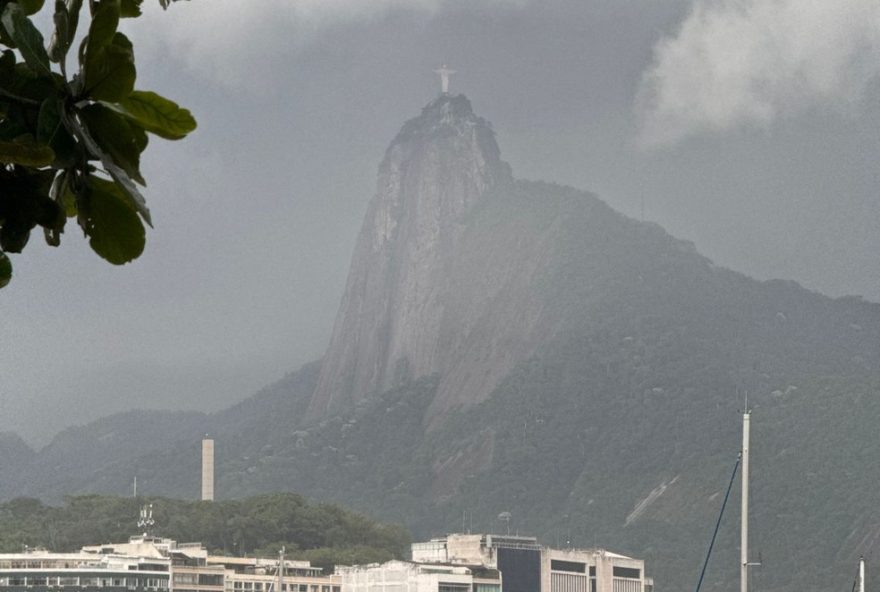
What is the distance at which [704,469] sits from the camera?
533 ft

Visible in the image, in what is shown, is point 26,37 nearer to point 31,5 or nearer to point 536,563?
point 31,5

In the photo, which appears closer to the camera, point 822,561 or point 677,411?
point 822,561

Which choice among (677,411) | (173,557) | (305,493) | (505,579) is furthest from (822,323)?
(173,557)

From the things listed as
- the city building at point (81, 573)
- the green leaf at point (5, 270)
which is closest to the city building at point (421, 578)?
the city building at point (81, 573)

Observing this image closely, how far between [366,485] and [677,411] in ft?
95.0

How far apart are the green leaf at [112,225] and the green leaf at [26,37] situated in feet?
0.53

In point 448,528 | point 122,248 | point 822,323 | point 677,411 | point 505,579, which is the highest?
point 822,323

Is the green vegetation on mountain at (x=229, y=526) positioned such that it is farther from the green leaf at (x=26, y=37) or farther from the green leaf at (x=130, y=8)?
the green leaf at (x=26, y=37)

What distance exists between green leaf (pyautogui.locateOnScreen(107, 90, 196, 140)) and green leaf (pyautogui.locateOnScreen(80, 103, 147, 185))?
1 cm

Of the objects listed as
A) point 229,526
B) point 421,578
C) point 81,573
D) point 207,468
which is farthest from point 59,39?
point 207,468

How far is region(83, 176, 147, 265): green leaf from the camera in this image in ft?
7.08

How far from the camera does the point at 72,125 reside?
6.70ft

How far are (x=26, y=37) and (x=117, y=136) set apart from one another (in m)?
0.17

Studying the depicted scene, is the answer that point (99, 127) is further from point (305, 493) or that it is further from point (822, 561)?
point (305, 493)
